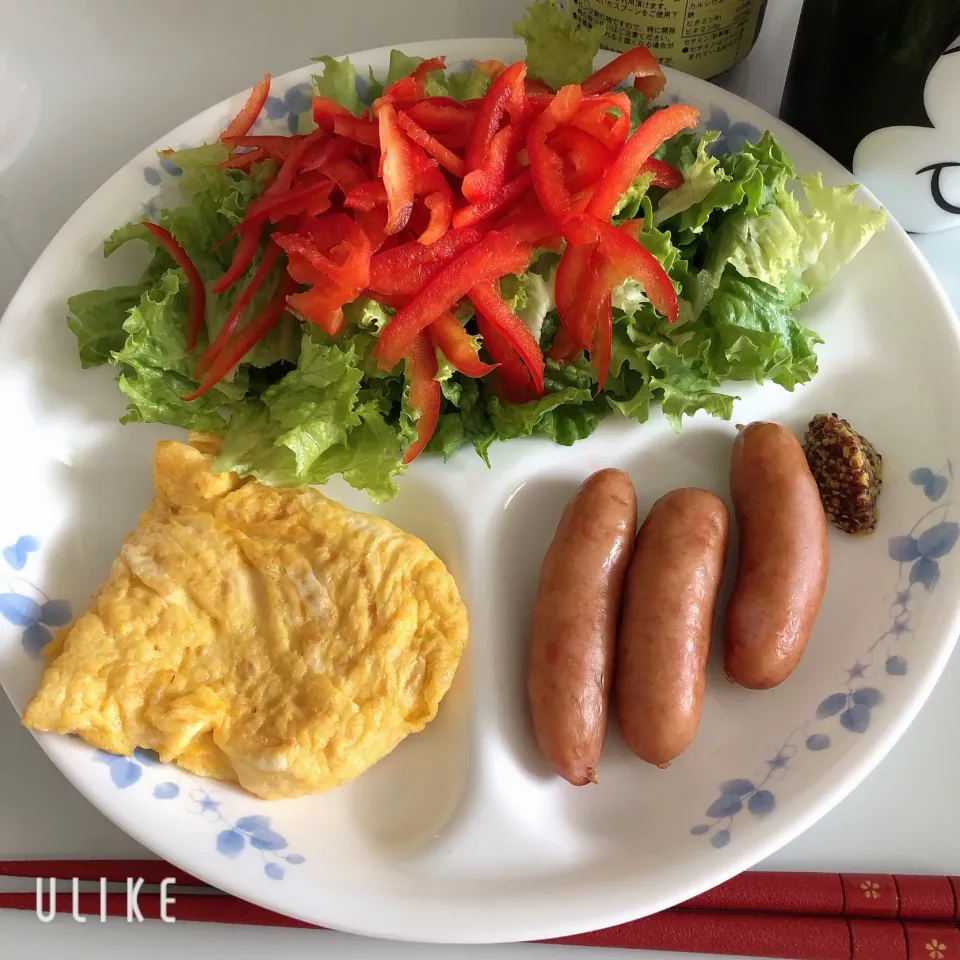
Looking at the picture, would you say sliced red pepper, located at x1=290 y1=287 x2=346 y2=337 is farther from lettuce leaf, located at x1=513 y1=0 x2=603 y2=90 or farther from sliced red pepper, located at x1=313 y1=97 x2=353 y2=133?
lettuce leaf, located at x1=513 y1=0 x2=603 y2=90

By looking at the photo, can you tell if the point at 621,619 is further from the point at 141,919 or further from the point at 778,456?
the point at 141,919

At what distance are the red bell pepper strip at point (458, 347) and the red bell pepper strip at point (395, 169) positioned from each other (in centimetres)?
17

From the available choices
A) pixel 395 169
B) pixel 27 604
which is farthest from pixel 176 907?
pixel 395 169

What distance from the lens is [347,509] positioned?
60.5 inches

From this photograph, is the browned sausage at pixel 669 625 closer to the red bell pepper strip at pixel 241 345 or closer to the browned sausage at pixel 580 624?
the browned sausage at pixel 580 624

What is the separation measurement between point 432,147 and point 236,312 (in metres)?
0.46

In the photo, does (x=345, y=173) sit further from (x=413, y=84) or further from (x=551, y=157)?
(x=551, y=157)

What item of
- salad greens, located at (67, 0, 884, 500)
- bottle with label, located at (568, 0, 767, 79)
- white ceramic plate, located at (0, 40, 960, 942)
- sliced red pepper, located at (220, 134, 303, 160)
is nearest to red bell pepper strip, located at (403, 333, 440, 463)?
salad greens, located at (67, 0, 884, 500)

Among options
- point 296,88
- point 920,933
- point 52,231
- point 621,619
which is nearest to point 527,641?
point 621,619

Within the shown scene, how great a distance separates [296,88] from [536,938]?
1.72 meters

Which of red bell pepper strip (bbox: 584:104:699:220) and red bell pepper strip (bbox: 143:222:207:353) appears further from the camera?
red bell pepper strip (bbox: 143:222:207:353)

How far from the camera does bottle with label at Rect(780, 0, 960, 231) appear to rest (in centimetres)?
142

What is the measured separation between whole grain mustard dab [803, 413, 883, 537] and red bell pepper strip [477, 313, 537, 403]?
1.74ft

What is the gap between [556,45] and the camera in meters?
1.72
